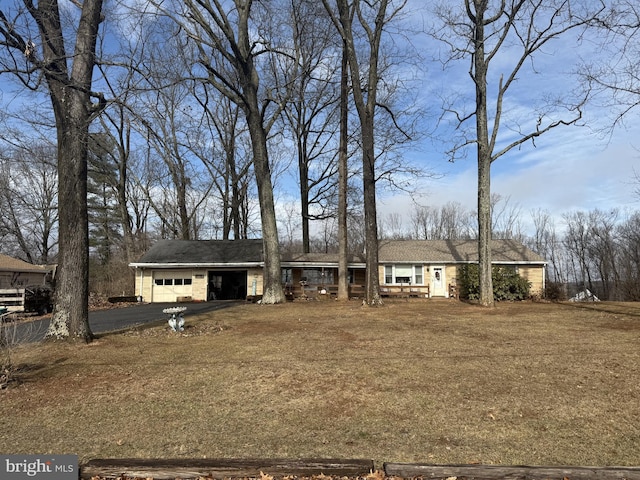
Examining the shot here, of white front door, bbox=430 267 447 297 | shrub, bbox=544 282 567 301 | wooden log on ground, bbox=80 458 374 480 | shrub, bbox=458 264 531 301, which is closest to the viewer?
wooden log on ground, bbox=80 458 374 480

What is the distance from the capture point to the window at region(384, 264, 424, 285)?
24.9 metres

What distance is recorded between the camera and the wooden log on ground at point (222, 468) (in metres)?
3.16

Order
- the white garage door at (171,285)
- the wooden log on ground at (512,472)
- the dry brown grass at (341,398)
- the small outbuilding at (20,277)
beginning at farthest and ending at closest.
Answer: the white garage door at (171,285)
the small outbuilding at (20,277)
the dry brown grass at (341,398)
the wooden log on ground at (512,472)

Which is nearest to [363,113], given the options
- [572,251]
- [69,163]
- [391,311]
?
[391,311]

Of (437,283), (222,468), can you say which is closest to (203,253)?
(437,283)

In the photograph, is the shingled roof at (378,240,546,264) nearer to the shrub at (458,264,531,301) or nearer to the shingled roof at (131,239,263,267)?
the shrub at (458,264,531,301)

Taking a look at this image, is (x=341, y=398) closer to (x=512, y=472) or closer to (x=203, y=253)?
(x=512, y=472)

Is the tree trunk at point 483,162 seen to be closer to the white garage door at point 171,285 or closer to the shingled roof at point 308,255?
the shingled roof at point 308,255

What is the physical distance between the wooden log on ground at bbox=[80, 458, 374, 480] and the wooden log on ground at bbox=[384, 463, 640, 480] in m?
0.32

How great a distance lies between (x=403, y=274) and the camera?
82.3 ft
